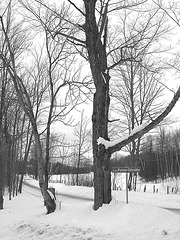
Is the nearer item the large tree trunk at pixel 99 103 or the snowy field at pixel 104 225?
the snowy field at pixel 104 225

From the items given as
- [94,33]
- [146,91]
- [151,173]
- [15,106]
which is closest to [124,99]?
[146,91]

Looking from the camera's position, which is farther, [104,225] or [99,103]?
[99,103]

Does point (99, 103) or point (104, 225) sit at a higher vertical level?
point (99, 103)

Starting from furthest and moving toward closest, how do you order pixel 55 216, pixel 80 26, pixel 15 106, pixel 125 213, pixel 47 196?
1. pixel 15 106
2. pixel 47 196
3. pixel 80 26
4. pixel 55 216
5. pixel 125 213

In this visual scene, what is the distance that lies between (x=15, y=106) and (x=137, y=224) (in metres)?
15.6

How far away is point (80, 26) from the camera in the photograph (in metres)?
8.92

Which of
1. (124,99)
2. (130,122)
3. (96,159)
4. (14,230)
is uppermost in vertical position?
(124,99)

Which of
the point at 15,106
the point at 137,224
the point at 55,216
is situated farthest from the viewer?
the point at 15,106

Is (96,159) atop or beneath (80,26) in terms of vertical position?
beneath

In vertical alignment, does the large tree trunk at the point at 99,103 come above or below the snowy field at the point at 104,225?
above

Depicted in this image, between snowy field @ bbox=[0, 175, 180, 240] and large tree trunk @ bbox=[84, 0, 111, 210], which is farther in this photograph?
large tree trunk @ bbox=[84, 0, 111, 210]

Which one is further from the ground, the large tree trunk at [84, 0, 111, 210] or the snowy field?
the large tree trunk at [84, 0, 111, 210]

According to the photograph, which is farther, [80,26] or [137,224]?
[80,26]

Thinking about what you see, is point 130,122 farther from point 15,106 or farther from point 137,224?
point 137,224
